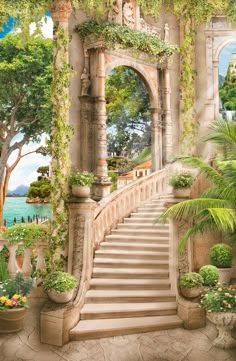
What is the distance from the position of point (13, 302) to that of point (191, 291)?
2830mm

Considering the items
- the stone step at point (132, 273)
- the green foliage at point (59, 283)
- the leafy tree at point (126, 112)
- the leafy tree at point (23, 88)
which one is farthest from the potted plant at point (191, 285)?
the leafy tree at point (23, 88)

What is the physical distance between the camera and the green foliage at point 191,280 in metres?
6.96

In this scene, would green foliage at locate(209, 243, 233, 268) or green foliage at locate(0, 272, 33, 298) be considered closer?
green foliage at locate(0, 272, 33, 298)

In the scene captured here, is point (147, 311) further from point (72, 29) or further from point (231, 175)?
point (72, 29)

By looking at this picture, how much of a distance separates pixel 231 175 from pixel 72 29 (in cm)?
587

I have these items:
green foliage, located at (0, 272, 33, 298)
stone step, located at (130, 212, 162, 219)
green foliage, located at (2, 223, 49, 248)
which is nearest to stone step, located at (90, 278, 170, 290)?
green foliage, located at (2, 223, 49, 248)

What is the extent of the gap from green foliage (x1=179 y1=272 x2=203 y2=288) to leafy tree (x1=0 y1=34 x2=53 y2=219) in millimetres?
6459

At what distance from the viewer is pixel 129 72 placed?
1244cm

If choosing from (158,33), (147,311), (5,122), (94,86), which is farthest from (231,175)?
(5,122)

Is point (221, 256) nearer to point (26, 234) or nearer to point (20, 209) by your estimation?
point (26, 234)

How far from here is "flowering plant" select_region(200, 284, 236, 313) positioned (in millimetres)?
6102

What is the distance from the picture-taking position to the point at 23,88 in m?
12.1

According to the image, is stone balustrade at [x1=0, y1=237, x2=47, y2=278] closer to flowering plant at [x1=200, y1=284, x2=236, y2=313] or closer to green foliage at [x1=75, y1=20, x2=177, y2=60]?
flowering plant at [x1=200, y1=284, x2=236, y2=313]

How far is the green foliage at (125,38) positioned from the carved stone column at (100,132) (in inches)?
14.9
